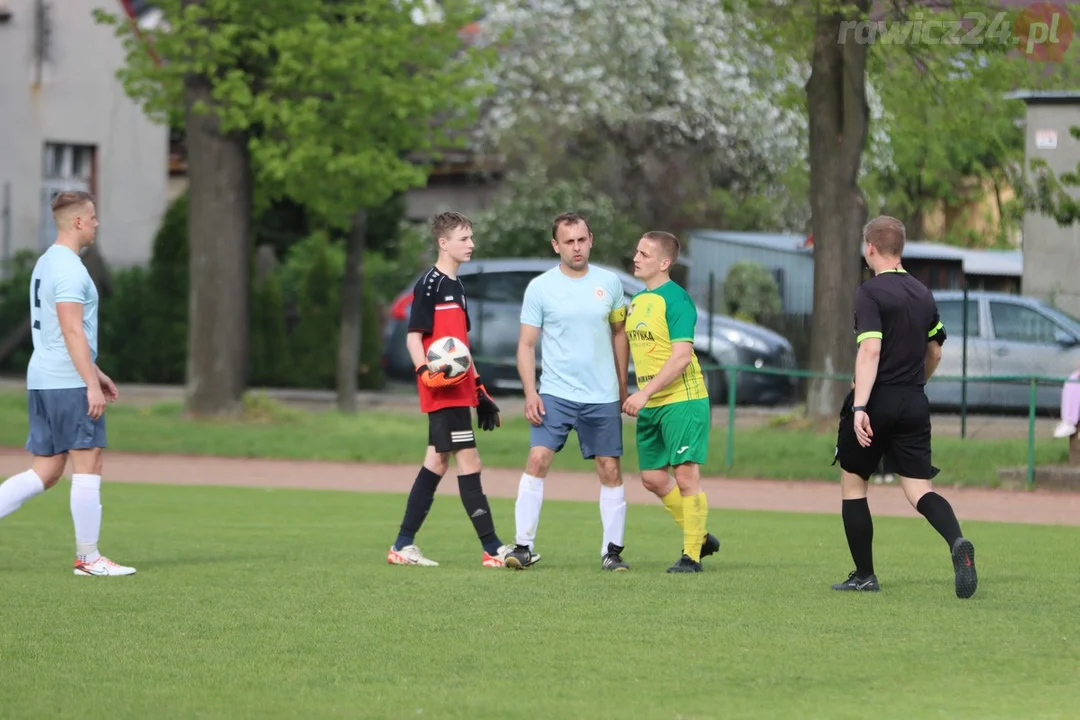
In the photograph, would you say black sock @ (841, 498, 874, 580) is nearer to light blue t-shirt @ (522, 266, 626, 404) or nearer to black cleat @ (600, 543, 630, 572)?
black cleat @ (600, 543, 630, 572)

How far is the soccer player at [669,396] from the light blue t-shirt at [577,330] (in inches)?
6.6

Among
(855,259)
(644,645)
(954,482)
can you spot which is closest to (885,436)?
(644,645)

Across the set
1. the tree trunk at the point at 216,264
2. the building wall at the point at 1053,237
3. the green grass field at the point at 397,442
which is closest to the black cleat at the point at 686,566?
the green grass field at the point at 397,442

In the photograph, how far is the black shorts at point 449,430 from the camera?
9.41 m

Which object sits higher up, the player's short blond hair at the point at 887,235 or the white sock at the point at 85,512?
the player's short blond hair at the point at 887,235

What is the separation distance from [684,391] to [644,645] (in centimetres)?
257

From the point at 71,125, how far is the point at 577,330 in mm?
25219

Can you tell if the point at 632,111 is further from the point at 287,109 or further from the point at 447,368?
the point at 447,368

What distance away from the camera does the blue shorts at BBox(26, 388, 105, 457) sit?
9180mm

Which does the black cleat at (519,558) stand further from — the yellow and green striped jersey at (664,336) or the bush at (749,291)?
the bush at (749,291)

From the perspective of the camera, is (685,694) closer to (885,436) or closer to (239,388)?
(885,436)

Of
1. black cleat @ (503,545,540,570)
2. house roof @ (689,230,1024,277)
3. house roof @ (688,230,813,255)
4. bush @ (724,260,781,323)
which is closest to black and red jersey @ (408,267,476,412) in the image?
black cleat @ (503,545,540,570)

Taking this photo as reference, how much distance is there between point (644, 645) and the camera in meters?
6.87

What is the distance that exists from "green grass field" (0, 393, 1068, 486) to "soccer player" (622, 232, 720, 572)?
7.84 metres
